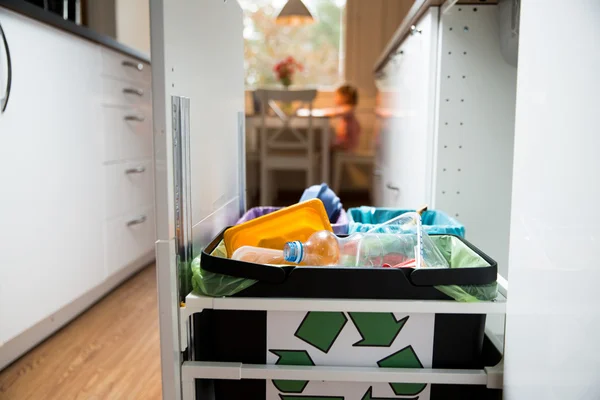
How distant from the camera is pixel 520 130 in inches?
35.8

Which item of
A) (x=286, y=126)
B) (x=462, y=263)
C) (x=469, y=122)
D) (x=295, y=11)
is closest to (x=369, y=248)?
(x=462, y=263)

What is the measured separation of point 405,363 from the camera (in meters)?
1.00

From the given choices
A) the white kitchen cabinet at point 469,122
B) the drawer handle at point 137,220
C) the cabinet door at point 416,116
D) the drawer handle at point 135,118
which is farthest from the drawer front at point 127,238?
the white kitchen cabinet at point 469,122

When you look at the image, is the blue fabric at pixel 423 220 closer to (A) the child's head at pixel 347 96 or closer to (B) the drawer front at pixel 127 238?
(B) the drawer front at pixel 127 238

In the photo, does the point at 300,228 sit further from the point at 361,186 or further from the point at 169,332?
the point at 361,186

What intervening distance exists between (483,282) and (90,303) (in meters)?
1.58

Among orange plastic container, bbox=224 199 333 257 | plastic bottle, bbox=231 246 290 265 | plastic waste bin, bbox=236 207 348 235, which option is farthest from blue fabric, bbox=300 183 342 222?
plastic bottle, bbox=231 246 290 265

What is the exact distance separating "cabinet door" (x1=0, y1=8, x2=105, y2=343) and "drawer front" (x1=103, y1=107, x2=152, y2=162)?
95mm

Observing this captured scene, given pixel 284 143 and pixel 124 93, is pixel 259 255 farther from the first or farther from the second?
pixel 284 143

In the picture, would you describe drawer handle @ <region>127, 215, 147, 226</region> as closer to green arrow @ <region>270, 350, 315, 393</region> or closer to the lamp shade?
green arrow @ <region>270, 350, 315, 393</region>

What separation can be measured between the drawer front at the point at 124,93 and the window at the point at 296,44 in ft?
8.51

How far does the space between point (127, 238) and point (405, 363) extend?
5.24 ft

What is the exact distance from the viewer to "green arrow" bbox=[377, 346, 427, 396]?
1000 millimetres

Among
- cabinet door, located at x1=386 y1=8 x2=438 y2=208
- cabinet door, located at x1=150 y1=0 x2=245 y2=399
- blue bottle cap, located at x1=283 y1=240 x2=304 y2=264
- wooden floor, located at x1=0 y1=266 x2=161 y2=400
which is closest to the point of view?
cabinet door, located at x1=150 y1=0 x2=245 y2=399
